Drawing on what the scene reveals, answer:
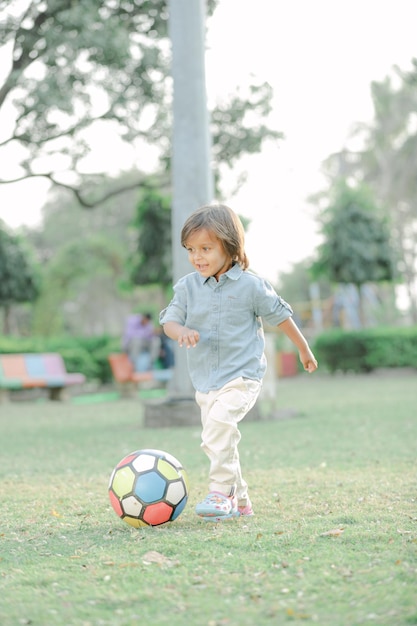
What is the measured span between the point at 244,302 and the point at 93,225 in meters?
52.1

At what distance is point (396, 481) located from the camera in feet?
19.3

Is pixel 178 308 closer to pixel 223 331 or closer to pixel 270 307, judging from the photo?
pixel 223 331

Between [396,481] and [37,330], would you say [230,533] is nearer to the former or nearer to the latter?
[396,481]

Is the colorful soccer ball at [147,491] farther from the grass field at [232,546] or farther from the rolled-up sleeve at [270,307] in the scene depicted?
the rolled-up sleeve at [270,307]

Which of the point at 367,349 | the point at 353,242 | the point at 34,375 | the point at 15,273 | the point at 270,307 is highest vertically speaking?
the point at 353,242

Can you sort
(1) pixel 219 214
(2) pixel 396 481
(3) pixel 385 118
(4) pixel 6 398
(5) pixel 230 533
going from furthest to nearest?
(3) pixel 385 118, (4) pixel 6 398, (2) pixel 396 481, (1) pixel 219 214, (5) pixel 230 533

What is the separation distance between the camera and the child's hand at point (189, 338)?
14.8 ft

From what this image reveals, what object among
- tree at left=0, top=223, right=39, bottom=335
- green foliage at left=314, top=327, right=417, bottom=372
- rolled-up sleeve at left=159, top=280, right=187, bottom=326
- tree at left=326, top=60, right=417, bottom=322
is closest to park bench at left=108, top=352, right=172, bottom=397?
green foliage at left=314, top=327, right=417, bottom=372

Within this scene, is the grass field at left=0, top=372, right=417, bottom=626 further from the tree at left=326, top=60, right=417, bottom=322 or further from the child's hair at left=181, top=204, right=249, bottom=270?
the tree at left=326, top=60, right=417, bottom=322

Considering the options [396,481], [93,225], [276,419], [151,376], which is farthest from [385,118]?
[396,481]

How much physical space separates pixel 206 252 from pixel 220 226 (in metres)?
0.16

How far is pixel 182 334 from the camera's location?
15.0 feet

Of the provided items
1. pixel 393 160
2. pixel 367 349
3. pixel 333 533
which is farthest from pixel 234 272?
pixel 393 160

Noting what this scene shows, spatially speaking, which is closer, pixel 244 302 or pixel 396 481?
pixel 244 302
